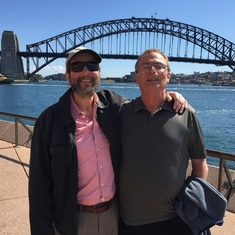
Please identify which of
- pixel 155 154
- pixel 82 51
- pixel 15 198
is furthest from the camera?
pixel 15 198

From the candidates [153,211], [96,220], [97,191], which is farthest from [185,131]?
[96,220]

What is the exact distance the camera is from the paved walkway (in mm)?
2742

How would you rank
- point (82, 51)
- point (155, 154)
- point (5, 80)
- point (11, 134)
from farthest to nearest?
point (5, 80)
point (11, 134)
point (82, 51)
point (155, 154)

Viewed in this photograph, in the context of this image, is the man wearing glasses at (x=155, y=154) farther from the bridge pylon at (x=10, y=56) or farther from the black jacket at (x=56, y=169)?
the bridge pylon at (x=10, y=56)

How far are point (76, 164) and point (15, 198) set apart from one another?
76.1 inches

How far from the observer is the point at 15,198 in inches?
132

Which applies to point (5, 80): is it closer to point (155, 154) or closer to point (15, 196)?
point (15, 196)

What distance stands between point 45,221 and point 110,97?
759 mm

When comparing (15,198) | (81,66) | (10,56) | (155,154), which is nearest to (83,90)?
(81,66)

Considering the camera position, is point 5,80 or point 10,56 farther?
point 10,56

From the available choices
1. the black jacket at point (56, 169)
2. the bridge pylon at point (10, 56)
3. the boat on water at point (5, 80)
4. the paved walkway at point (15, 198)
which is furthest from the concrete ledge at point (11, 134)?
the bridge pylon at point (10, 56)

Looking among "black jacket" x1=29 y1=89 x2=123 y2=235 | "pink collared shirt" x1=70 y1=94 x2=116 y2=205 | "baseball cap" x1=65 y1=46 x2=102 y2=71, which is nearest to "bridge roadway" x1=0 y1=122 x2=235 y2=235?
"black jacket" x1=29 y1=89 x2=123 y2=235

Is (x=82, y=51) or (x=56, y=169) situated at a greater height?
(x=82, y=51)

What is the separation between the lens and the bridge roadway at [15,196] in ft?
9.00
